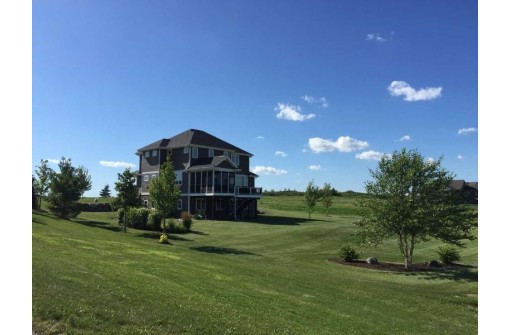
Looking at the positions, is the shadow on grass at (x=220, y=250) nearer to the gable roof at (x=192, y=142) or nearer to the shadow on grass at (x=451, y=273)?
the shadow on grass at (x=451, y=273)

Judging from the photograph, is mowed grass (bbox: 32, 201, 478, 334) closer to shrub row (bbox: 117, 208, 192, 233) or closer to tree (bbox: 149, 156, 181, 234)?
tree (bbox: 149, 156, 181, 234)

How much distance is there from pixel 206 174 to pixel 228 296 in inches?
1438

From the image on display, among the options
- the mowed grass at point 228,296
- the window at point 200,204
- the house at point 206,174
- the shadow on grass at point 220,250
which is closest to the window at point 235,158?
the house at point 206,174

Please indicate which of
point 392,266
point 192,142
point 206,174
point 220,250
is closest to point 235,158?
point 192,142

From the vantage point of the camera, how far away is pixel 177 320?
7.82m

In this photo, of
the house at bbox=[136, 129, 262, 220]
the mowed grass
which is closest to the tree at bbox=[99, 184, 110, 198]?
the house at bbox=[136, 129, 262, 220]

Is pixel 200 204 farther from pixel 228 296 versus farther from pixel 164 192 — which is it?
pixel 228 296

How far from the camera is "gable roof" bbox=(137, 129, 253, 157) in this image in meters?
49.7

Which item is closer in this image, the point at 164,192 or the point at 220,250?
the point at 220,250

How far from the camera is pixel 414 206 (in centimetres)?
2156

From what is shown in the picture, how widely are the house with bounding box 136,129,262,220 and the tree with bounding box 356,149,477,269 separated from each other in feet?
85.0
